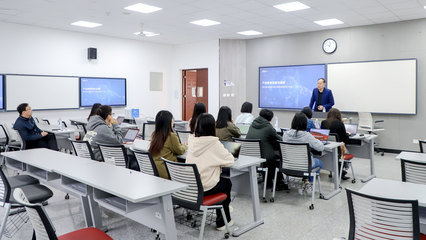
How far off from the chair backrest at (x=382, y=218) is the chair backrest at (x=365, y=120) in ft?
19.6

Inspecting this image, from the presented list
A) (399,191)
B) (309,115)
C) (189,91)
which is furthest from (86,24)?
(399,191)

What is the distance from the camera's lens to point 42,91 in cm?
834

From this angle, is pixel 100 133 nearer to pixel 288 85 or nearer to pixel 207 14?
pixel 207 14

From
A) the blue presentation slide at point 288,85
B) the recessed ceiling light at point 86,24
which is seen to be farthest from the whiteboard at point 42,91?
the blue presentation slide at point 288,85

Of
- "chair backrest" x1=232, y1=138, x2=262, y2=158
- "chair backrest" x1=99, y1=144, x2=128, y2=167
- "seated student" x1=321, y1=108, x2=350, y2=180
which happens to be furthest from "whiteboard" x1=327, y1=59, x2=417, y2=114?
"chair backrest" x1=99, y1=144, x2=128, y2=167

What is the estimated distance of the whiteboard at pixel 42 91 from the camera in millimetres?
7852

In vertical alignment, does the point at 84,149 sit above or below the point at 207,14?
below

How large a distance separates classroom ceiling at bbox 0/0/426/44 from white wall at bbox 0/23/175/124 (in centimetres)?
33

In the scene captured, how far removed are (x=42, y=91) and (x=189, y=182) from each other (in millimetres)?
7156

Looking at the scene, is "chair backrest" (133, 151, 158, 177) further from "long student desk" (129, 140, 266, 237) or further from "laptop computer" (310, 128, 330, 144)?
"laptop computer" (310, 128, 330, 144)

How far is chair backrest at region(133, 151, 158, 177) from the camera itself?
3.04 metres

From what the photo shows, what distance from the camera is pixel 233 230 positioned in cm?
325

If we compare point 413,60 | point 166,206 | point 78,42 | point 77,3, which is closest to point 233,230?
point 166,206

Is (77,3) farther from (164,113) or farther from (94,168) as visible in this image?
(94,168)
